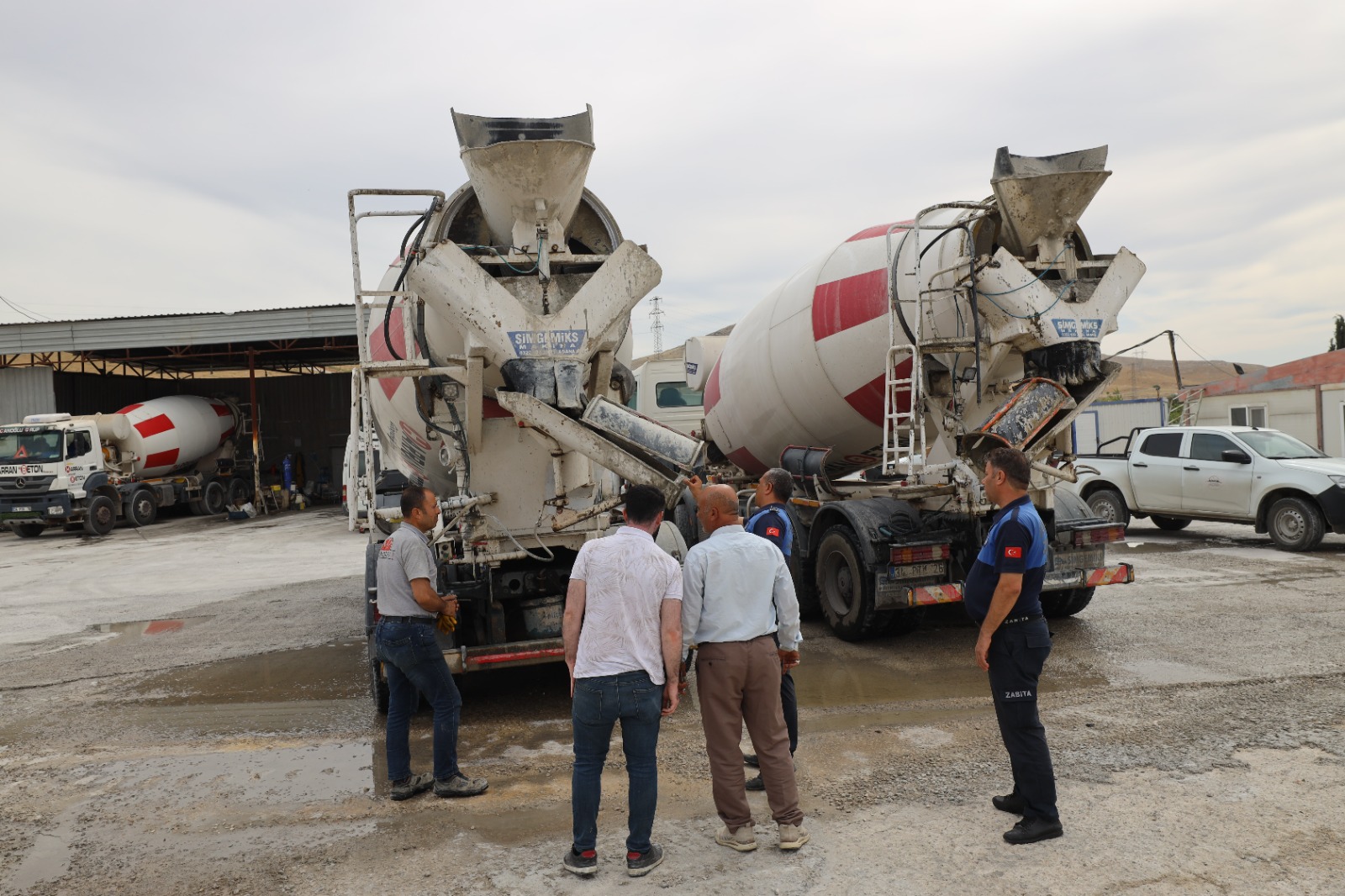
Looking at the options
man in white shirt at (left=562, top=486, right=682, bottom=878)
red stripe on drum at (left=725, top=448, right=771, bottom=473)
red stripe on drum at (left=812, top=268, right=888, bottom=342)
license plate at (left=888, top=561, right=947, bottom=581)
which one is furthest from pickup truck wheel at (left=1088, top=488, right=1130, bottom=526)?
man in white shirt at (left=562, top=486, right=682, bottom=878)

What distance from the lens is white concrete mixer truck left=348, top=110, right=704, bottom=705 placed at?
5.49 m

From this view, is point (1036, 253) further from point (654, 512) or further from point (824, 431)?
point (654, 512)

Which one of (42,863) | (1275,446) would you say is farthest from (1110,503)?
(42,863)

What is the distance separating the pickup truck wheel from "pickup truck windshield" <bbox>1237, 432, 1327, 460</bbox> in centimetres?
192

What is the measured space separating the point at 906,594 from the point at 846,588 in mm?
816

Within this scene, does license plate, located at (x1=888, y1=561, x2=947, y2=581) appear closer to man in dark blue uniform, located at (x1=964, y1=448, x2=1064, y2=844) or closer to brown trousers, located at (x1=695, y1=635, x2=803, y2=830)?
man in dark blue uniform, located at (x1=964, y1=448, x2=1064, y2=844)

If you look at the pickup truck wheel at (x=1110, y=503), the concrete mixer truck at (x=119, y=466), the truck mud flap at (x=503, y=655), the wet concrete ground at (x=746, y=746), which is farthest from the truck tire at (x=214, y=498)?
the truck mud flap at (x=503, y=655)

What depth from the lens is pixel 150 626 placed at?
34.1ft

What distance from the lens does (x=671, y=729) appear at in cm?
602

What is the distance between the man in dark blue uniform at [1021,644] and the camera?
412 cm

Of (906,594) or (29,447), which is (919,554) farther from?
(29,447)

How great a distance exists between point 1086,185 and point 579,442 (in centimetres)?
462

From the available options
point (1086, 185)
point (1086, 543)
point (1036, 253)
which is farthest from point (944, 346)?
point (1086, 543)

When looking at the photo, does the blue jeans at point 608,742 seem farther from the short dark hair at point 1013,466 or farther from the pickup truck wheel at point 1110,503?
the pickup truck wheel at point 1110,503
